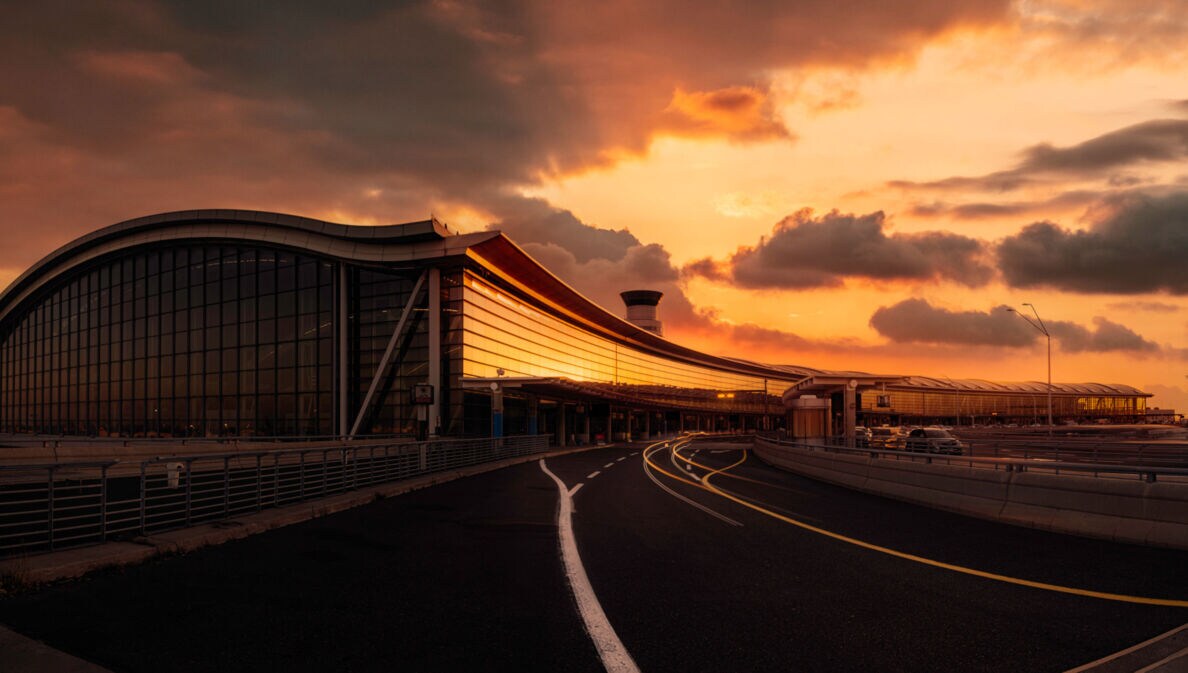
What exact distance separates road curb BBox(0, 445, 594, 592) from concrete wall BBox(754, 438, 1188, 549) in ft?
41.5

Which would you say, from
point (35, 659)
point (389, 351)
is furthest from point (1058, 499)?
point (389, 351)

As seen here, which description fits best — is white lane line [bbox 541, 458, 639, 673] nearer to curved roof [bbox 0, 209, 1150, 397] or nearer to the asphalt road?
the asphalt road

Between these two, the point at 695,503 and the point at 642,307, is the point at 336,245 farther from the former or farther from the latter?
the point at 642,307

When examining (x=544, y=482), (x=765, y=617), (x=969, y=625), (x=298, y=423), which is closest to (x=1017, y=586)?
(x=969, y=625)

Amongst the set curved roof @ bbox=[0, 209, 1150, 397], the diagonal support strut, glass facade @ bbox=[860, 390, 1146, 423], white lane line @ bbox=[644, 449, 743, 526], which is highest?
curved roof @ bbox=[0, 209, 1150, 397]

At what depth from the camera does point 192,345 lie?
5291 cm

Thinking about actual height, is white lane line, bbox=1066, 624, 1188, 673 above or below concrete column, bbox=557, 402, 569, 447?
above

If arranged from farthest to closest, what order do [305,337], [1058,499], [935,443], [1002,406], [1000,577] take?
[1002,406], [305,337], [935,443], [1058,499], [1000,577]

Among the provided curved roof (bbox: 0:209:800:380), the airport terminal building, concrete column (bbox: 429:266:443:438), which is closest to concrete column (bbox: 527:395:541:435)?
the airport terminal building

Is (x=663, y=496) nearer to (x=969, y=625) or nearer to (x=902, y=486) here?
(x=902, y=486)

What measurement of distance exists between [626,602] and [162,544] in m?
6.57

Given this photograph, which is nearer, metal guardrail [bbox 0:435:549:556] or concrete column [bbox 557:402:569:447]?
metal guardrail [bbox 0:435:549:556]

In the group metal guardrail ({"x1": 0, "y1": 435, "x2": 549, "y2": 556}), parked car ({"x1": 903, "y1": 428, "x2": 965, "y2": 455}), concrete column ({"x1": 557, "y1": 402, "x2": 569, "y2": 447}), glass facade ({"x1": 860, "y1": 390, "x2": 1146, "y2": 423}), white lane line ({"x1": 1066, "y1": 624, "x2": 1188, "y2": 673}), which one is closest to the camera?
white lane line ({"x1": 1066, "y1": 624, "x2": 1188, "y2": 673})

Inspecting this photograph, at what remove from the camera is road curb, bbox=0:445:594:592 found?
719 cm
